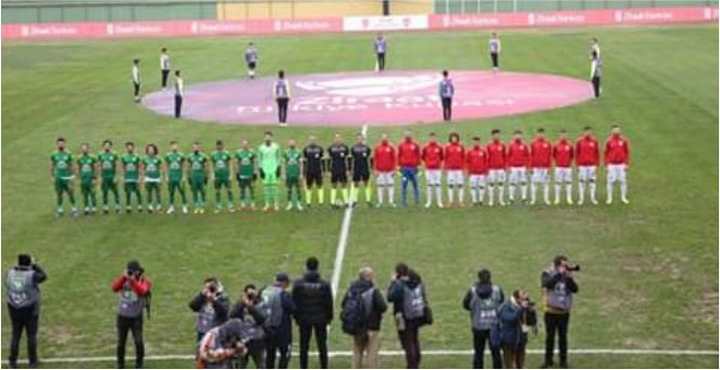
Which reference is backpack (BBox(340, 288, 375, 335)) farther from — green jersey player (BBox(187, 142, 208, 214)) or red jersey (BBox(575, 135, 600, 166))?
red jersey (BBox(575, 135, 600, 166))

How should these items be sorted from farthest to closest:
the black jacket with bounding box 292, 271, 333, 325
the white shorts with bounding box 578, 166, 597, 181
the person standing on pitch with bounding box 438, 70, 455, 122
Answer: the person standing on pitch with bounding box 438, 70, 455, 122, the white shorts with bounding box 578, 166, 597, 181, the black jacket with bounding box 292, 271, 333, 325

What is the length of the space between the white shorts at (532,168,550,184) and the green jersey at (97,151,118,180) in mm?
8536

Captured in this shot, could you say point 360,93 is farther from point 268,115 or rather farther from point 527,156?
point 527,156

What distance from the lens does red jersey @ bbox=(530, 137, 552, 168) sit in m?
24.8

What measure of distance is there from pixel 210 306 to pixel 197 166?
1007cm

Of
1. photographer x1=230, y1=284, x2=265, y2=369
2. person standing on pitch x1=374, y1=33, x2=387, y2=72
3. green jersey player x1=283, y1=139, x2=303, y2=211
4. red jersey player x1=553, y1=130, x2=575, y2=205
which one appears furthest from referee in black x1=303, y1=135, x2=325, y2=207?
person standing on pitch x1=374, y1=33, x2=387, y2=72

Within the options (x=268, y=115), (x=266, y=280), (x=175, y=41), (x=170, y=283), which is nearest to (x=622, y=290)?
(x=266, y=280)

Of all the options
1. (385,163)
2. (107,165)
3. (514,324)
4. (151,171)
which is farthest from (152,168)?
(514,324)

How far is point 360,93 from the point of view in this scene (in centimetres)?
4262

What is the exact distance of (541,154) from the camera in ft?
81.7

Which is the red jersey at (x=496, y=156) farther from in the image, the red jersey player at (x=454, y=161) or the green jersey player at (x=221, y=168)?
the green jersey player at (x=221, y=168)

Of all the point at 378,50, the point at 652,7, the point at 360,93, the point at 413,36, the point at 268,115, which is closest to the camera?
the point at 268,115

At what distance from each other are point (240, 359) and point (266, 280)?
6.24m

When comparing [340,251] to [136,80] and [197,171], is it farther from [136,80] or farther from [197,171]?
[136,80]
